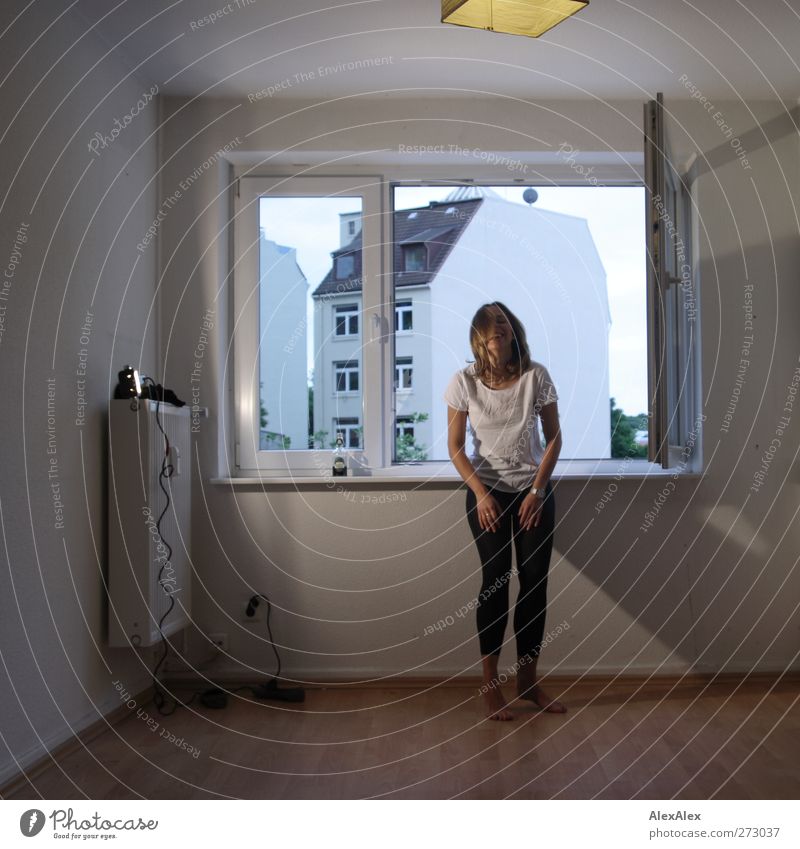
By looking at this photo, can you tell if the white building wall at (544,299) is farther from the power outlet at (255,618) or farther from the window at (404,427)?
the power outlet at (255,618)

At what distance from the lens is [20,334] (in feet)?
8.16

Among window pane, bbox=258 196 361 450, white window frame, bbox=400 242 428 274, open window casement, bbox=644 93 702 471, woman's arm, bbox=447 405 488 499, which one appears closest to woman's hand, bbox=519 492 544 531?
woman's arm, bbox=447 405 488 499

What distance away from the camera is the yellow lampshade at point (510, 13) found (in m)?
2.47

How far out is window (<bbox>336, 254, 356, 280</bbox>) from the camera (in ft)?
12.1

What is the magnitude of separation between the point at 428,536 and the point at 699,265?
4.65 feet

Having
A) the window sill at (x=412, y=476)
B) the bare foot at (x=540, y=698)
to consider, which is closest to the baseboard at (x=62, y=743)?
the window sill at (x=412, y=476)

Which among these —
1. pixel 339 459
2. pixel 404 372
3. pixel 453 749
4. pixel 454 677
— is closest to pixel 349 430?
pixel 339 459

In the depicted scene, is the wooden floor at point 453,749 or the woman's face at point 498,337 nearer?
the wooden floor at point 453,749

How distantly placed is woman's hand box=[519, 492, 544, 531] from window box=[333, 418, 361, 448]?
2.74 feet

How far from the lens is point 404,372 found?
146 inches

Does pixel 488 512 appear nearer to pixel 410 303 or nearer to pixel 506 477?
pixel 506 477

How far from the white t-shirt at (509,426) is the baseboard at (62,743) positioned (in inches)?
53.7

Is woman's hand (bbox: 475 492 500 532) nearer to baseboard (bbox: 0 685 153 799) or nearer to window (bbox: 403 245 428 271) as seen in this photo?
window (bbox: 403 245 428 271)
